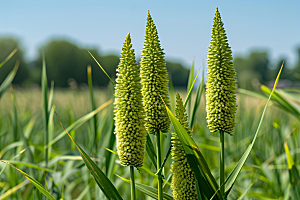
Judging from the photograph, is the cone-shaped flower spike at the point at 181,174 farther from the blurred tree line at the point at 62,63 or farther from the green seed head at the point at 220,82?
the blurred tree line at the point at 62,63

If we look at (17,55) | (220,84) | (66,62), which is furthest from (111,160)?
(66,62)

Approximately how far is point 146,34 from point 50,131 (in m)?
1.44

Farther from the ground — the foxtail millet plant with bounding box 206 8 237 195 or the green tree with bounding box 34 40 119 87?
the green tree with bounding box 34 40 119 87

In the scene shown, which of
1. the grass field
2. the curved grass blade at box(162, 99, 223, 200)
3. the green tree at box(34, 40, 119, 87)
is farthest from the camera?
the green tree at box(34, 40, 119, 87)

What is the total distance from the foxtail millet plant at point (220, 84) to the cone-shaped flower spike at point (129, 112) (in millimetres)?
292

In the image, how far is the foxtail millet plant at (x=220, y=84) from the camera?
1.02 m

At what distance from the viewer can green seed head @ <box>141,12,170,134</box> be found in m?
0.99

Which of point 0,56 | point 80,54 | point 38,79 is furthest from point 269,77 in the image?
point 0,56

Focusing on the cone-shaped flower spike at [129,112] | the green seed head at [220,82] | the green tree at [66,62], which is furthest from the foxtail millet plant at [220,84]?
the green tree at [66,62]

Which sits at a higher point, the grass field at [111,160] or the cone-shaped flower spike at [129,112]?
the cone-shaped flower spike at [129,112]

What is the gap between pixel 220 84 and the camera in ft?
3.38

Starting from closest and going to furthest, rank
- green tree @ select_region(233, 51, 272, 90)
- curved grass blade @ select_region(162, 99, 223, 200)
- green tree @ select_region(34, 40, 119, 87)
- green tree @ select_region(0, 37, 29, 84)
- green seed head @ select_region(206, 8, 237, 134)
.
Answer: curved grass blade @ select_region(162, 99, 223, 200) < green seed head @ select_region(206, 8, 237, 134) < green tree @ select_region(0, 37, 29, 84) < green tree @ select_region(34, 40, 119, 87) < green tree @ select_region(233, 51, 272, 90)

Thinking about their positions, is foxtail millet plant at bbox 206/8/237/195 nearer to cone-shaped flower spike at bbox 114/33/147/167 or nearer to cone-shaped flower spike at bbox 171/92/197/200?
cone-shaped flower spike at bbox 171/92/197/200

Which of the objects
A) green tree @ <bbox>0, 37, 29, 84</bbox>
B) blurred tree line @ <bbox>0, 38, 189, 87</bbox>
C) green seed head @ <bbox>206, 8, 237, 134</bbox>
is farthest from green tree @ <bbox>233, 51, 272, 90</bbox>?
green seed head @ <bbox>206, 8, 237, 134</bbox>
